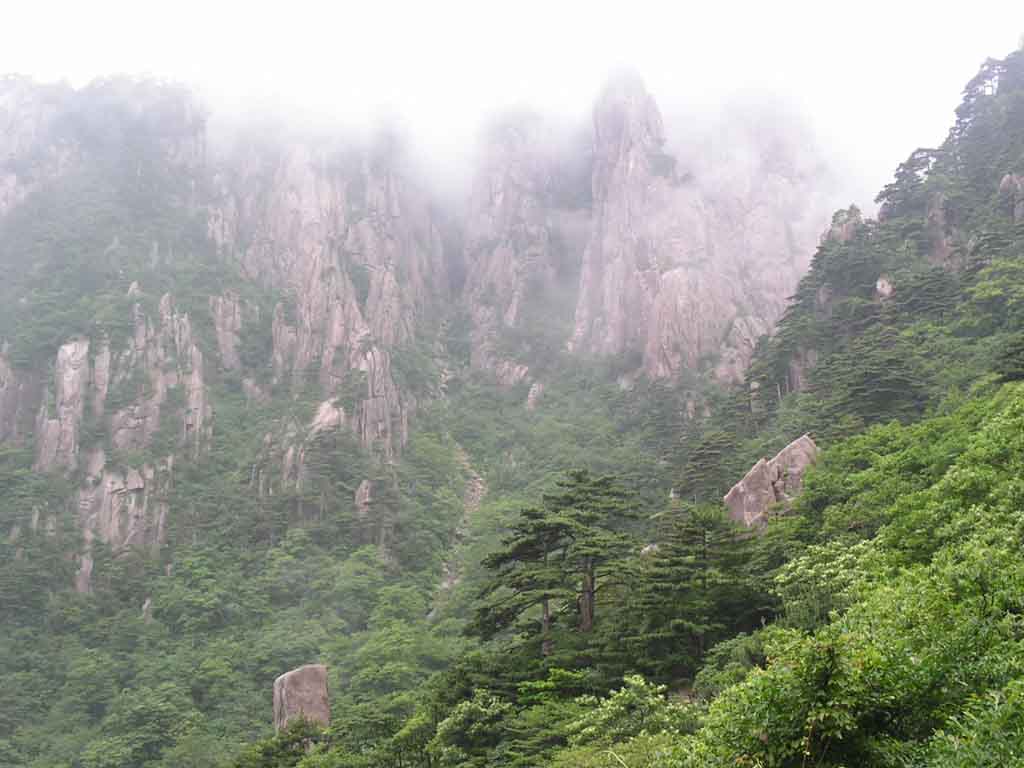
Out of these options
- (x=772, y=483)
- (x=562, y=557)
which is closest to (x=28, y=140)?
(x=562, y=557)

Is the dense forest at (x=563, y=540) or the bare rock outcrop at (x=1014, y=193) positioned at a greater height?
the bare rock outcrop at (x=1014, y=193)

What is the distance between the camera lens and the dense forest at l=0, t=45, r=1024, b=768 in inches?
456

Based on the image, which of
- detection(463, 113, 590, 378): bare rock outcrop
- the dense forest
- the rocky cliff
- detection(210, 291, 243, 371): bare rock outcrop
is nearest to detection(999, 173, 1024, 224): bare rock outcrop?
the dense forest

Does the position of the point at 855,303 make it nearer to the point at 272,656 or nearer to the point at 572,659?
the point at 572,659

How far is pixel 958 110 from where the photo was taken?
55344 millimetres

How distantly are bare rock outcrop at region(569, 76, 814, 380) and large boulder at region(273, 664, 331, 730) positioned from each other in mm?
39838

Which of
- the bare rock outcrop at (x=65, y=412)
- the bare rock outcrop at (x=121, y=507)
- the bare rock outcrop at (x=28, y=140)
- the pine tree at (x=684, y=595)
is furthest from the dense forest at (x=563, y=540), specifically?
the bare rock outcrop at (x=28, y=140)

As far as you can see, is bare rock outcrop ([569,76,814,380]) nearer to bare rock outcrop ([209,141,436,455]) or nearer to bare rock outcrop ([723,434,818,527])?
bare rock outcrop ([209,141,436,455])

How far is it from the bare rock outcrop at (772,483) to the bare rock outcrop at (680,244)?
34011 millimetres

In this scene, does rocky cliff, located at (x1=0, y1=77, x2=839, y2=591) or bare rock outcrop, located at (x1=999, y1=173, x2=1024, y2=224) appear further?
rocky cliff, located at (x1=0, y1=77, x2=839, y2=591)

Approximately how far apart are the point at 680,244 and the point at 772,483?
4790 cm

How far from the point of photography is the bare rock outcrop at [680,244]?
218 feet

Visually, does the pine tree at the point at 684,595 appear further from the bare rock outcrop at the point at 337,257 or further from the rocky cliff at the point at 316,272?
the bare rock outcrop at the point at 337,257

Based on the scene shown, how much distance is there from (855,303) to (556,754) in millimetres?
31857
